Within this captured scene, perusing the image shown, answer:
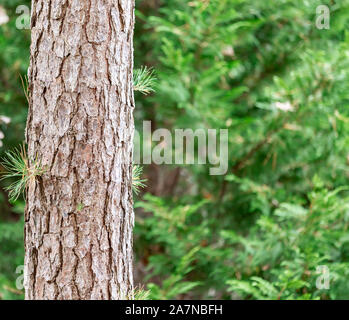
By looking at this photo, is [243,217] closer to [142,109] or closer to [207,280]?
[207,280]

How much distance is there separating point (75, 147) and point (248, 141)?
2.09 metres

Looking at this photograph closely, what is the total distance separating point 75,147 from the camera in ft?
5.12

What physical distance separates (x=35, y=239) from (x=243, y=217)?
7.87 feet

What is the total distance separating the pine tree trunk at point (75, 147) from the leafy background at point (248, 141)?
55.6 inches

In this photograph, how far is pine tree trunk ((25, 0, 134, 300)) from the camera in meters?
1.57

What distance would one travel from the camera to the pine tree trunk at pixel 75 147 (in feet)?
5.14

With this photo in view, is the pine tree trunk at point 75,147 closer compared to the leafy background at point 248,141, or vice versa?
the pine tree trunk at point 75,147
